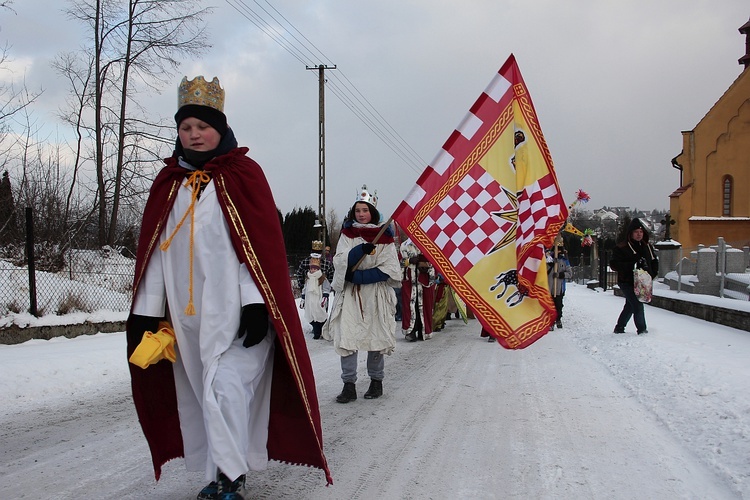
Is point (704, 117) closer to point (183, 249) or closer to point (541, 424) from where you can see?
point (541, 424)

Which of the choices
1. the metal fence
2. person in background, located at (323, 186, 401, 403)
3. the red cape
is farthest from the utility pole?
the red cape

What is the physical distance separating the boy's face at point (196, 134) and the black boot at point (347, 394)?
358 cm

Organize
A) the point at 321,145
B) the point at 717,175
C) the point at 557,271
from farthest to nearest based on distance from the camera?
the point at 717,175, the point at 321,145, the point at 557,271

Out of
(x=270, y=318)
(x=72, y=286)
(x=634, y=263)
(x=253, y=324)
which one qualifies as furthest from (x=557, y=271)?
(x=253, y=324)

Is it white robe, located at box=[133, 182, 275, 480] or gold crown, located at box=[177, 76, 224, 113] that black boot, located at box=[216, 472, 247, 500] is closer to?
white robe, located at box=[133, 182, 275, 480]

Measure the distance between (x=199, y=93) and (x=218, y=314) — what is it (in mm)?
1193

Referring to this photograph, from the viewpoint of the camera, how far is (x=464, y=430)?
17.3 feet

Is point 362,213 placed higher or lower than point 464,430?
higher

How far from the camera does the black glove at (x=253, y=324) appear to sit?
10.5ft

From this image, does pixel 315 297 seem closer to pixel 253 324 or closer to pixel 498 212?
pixel 498 212

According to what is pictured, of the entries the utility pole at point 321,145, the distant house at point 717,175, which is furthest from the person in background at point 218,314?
the distant house at point 717,175

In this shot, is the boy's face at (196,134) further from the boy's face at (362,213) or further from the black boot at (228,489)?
the boy's face at (362,213)

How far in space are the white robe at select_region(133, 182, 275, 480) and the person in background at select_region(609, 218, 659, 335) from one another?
8879mm

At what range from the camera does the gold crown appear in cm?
337
